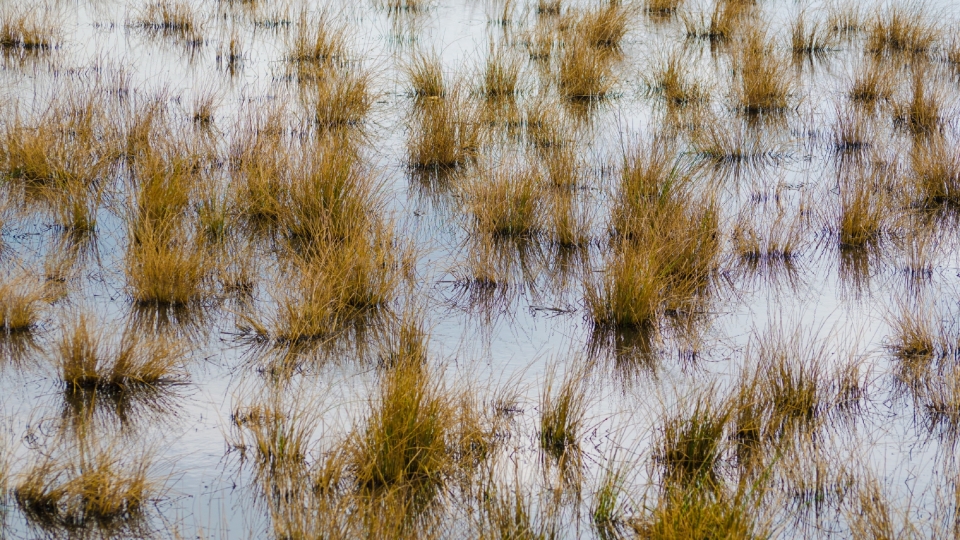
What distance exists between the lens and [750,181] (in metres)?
7.43

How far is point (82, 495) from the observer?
3.37 metres

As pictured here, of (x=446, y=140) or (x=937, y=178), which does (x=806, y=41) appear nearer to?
(x=937, y=178)

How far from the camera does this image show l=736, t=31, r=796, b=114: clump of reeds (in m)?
9.14

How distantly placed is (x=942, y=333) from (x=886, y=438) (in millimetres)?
978

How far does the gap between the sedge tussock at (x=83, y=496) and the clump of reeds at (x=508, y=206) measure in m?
3.17

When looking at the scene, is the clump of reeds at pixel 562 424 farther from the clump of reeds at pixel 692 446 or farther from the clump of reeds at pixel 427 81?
the clump of reeds at pixel 427 81

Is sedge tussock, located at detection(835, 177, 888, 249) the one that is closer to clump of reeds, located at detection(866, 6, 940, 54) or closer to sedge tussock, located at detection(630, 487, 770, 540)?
sedge tussock, located at detection(630, 487, 770, 540)

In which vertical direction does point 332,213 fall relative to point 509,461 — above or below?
above

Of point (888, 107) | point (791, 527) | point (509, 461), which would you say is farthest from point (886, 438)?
point (888, 107)

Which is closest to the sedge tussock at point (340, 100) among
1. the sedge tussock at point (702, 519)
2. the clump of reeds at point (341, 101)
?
the clump of reeds at point (341, 101)

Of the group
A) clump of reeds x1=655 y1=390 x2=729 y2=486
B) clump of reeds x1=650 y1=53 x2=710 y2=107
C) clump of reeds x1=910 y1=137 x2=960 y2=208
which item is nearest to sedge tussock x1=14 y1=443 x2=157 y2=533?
clump of reeds x1=655 y1=390 x2=729 y2=486

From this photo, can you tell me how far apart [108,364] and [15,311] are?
0.65 m

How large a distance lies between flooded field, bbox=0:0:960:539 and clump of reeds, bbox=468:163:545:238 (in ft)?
0.07

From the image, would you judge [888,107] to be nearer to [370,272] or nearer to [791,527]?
[370,272]
